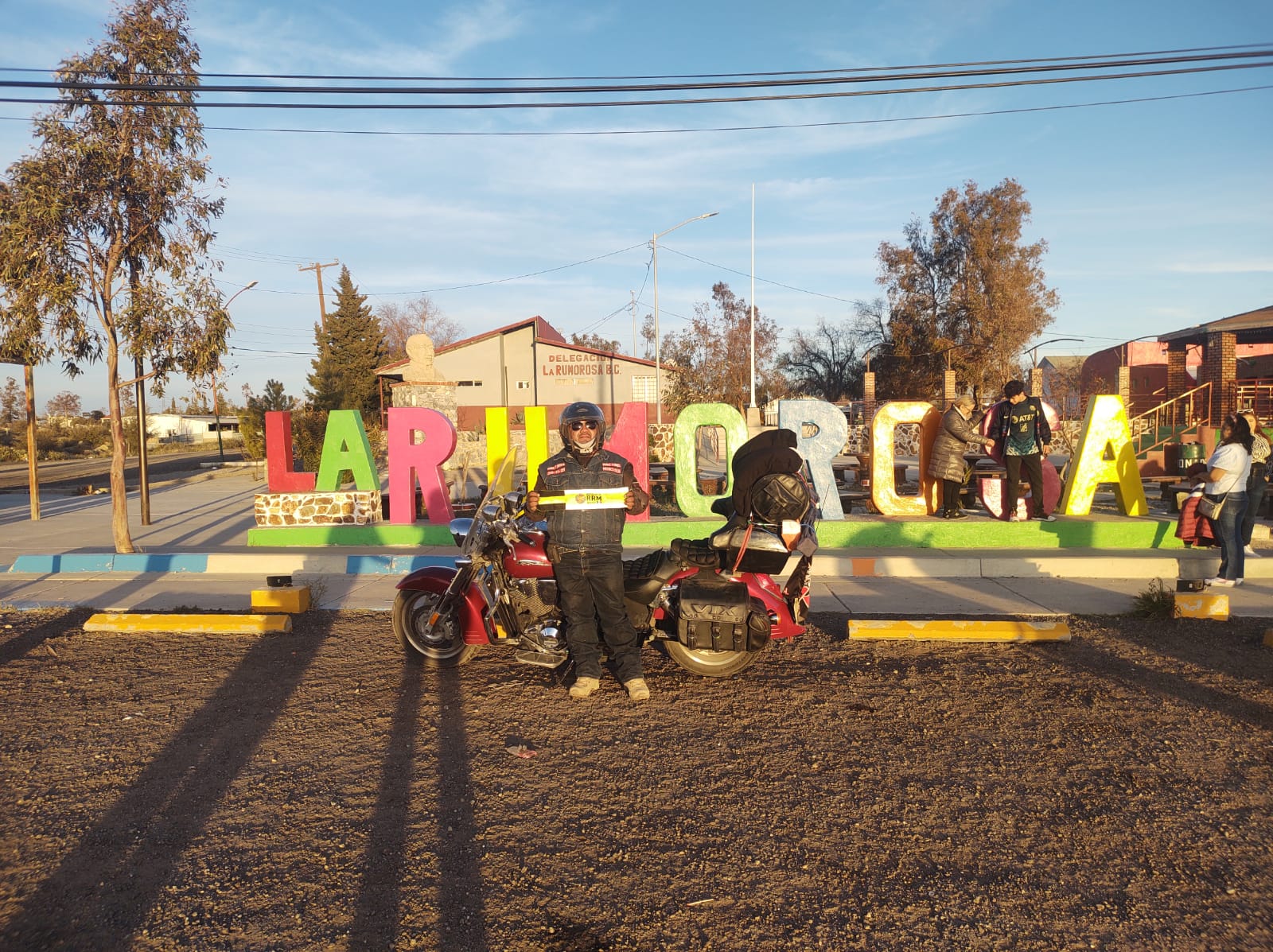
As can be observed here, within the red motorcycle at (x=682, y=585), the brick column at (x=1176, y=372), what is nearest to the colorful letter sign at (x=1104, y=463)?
the red motorcycle at (x=682, y=585)

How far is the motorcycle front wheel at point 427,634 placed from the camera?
5.83 m

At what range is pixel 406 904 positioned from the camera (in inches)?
119

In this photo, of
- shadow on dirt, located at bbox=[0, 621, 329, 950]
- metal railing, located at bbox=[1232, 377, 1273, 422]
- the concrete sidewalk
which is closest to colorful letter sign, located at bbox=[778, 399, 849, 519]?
the concrete sidewalk

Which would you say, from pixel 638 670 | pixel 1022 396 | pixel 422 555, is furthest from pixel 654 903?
pixel 1022 396

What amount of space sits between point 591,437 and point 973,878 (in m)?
3.01

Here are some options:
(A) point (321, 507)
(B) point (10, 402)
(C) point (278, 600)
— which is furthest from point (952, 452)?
(B) point (10, 402)

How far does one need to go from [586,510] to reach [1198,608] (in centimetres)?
530

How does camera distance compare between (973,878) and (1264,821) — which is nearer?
(973,878)

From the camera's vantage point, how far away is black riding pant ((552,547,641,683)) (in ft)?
16.8

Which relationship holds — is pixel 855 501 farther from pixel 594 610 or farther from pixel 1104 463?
pixel 594 610

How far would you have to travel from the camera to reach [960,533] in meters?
10.3

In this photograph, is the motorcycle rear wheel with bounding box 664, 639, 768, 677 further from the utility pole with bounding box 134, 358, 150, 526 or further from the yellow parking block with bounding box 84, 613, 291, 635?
the utility pole with bounding box 134, 358, 150, 526

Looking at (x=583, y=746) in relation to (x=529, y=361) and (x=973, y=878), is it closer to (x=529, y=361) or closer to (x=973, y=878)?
(x=973, y=878)

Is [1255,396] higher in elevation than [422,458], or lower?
higher
